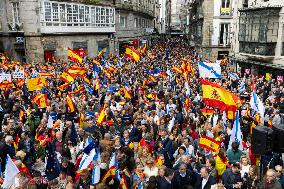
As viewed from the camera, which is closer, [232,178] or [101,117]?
[232,178]

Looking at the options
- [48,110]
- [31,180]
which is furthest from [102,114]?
[31,180]

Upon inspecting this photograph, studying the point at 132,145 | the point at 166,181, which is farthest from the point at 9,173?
the point at 132,145

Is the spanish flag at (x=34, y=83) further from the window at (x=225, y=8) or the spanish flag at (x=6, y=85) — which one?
the window at (x=225, y=8)

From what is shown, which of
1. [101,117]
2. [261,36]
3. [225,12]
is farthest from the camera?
[225,12]

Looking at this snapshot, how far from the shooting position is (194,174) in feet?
25.0

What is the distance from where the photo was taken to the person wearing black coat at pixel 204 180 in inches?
293

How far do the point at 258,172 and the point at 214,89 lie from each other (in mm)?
3882

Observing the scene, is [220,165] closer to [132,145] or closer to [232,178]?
[232,178]

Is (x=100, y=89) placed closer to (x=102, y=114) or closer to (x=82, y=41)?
(x=102, y=114)

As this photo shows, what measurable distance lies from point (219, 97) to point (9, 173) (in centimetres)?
705

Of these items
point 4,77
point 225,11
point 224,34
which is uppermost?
point 225,11

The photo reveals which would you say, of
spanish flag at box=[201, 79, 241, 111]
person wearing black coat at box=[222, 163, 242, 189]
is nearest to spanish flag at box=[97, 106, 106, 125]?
spanish flag at box=[201, 79, 241, 111]

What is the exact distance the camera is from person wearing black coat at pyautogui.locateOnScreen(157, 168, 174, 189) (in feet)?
24.1

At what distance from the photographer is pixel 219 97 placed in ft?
37.6
